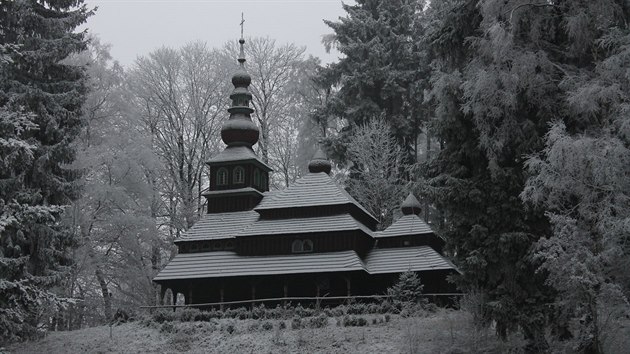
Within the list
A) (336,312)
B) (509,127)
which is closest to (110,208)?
(336,312)

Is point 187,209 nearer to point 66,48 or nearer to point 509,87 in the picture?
point 66,48

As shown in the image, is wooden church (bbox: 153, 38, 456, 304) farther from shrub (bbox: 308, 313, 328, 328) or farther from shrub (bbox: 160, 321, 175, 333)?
shrub (bbox: 160, 321, 175, 333)

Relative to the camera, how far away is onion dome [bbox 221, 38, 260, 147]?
124ft

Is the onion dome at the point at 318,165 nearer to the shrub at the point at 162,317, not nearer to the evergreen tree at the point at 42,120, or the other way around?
the shrub at the point at 162,317

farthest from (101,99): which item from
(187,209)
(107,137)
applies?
(187,209)

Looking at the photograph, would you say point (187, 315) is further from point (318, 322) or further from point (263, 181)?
point (263, 181)

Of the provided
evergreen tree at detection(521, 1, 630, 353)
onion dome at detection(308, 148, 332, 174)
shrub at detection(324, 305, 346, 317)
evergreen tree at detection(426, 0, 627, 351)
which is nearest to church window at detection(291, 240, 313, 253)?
onion dome at detection(308, 148, 332, 174)

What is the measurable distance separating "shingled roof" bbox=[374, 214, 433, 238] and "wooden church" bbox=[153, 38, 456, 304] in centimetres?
4

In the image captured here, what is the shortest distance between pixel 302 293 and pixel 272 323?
5.79 meters

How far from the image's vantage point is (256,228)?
1276 inches

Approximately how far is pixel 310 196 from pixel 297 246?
2.42m

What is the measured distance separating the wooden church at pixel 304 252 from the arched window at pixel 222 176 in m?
2.31

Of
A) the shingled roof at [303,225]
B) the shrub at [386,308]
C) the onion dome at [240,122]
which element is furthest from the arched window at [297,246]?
the onion dome at [240,122]

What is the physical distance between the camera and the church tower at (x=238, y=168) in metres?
36.1
